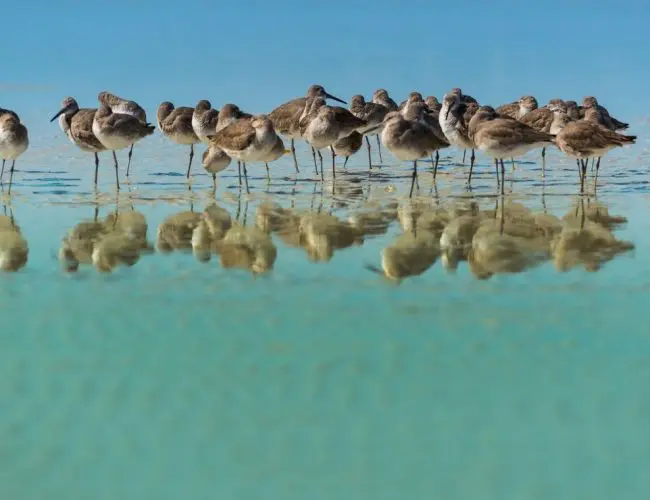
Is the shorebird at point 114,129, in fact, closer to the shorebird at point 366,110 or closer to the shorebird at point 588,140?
the shorebird at point 366,110

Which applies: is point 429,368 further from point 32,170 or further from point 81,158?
point 81,158

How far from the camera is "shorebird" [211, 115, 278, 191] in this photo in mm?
16906

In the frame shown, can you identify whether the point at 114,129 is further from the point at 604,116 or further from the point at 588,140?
the point at 604,116

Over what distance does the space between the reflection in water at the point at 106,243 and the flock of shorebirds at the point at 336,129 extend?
3.87m

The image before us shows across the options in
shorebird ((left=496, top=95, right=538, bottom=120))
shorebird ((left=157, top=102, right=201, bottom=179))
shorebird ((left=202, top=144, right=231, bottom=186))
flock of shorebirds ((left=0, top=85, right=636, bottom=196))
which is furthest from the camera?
shorebird ((left=496, top=95, right=538, bottom=120))

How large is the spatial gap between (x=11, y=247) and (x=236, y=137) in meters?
6.49

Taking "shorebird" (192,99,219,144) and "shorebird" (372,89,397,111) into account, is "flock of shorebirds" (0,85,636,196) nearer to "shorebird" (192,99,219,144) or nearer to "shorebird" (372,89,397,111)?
"shorebird" (192,99,219,144)

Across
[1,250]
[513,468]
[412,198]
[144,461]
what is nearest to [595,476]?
[513,468]

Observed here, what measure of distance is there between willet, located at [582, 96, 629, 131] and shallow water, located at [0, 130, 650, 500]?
34.3 feet

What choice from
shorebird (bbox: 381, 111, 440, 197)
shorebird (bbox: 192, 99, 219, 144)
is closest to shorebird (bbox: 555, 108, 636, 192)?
shorebird (bbox: 381, 111, 440, 197)

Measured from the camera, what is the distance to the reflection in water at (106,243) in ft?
34.0

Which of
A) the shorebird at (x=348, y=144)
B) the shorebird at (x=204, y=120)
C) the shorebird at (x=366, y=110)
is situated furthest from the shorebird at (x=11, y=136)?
the shorebird at (x=366, y=110)

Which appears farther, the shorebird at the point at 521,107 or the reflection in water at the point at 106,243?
the shorebird at the point at 521,107

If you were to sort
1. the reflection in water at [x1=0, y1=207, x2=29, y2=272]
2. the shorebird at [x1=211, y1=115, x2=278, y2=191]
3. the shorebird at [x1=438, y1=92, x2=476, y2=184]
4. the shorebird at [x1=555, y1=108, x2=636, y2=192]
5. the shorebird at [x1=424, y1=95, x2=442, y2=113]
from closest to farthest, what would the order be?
1. the reflection in water at [x1=0, y1=207, x2=29, y2=272]
2. the shorebird at [x1=555, y1=108, x2=636, y2=192]
3. the shorebird at [x1=211, y1=115, x2=278, y2=191]
4. the shorebird at [x1=438, y1=92, x2=476, y2=184]
5. the shorebird at [x1=424, y1=95, x2=442, y2=113]
